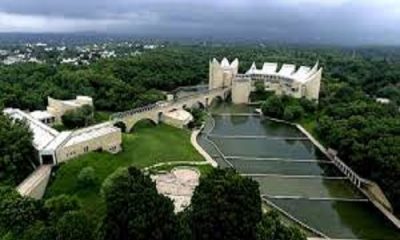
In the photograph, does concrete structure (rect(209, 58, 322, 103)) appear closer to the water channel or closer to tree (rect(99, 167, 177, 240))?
the water channel

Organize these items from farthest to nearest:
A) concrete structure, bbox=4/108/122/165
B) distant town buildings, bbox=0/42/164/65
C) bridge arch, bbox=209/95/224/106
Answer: distant town buildings, bbox=0/42/164/65, bridge arch, bbox=209/95/224/106, concrete structure, bbox=4/108/122/165

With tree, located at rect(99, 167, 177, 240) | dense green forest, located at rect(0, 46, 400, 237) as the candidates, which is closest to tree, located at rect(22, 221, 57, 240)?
dense green forest, located at rect(0, 46, 400, 237)

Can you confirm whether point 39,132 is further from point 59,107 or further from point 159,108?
point 159,108

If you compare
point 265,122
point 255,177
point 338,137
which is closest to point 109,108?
point 265,122

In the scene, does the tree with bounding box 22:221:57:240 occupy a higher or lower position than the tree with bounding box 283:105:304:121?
higher

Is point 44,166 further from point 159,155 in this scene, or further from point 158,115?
point 158,115

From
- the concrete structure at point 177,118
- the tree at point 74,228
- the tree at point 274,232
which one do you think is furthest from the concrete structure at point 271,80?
the tree at point 74,228
